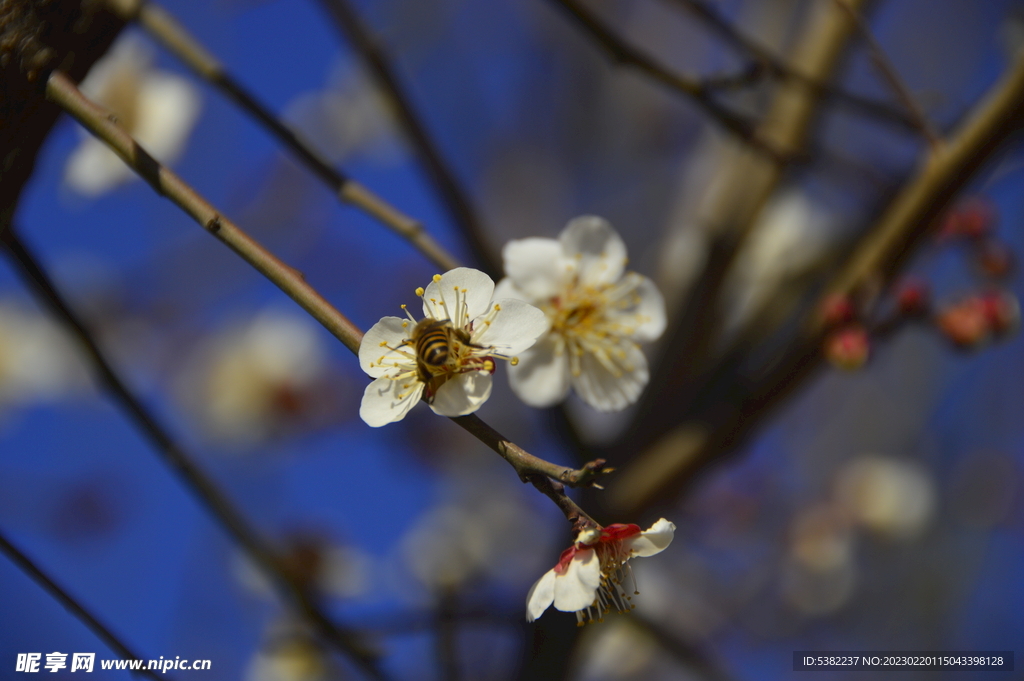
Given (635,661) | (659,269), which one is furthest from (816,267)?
(635,661)

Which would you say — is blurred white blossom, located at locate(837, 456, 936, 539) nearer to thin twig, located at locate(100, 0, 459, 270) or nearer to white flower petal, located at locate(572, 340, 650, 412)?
white flower petal, located at locate(572, 340, 650, 412)

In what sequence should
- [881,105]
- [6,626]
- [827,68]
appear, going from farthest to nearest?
[827,68]
[6,626]
[881,105]

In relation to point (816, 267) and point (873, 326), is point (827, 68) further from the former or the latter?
point (873, 326)

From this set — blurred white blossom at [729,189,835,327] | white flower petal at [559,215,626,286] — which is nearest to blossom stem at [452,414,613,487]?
white flower petal at [559,215,626,286]

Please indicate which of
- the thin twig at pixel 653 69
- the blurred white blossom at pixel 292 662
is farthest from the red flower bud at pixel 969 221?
the blurred white blossom at pixel 292 662

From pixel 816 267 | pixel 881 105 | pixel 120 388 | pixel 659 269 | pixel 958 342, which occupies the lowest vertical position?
pixel 120 388
